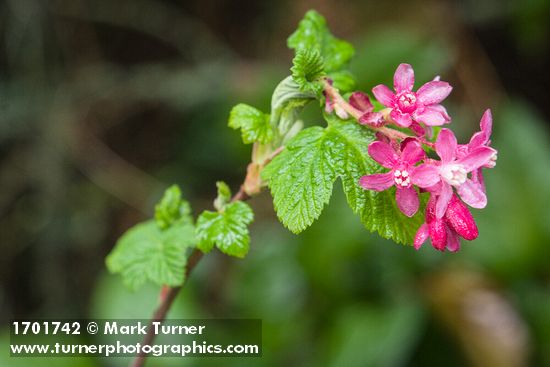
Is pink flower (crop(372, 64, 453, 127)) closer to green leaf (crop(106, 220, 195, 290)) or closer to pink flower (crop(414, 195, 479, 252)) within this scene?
pink flower (crop(414, 195, 479, 252))

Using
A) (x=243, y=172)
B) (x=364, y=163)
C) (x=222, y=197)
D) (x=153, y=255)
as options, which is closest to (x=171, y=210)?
(x=153, y=255)

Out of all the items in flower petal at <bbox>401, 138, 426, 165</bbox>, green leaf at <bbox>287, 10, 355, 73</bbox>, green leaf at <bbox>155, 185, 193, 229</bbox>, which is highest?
green leaf at <bbox>287, 10, 355, 73</bbox>

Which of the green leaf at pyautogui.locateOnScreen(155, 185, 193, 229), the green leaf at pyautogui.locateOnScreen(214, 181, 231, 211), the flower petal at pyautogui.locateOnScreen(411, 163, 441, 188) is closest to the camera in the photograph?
the flower petal at pyautogui.locateOnScreen(411, 163, 441, 188)

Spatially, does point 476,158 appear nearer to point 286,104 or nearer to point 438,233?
point 438,233

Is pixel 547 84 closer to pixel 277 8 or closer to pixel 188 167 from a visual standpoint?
pixel 277 8

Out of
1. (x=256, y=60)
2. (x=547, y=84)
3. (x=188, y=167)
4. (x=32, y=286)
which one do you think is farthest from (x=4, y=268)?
(x=547, y=84)

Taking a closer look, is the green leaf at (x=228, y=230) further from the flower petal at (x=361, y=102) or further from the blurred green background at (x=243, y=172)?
the blurred green background at (x=243, y=172)

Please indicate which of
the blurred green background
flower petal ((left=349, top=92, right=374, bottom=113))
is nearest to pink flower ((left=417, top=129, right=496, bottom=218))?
flower petal ((left=349, top=92, right=374, bottom=113))
